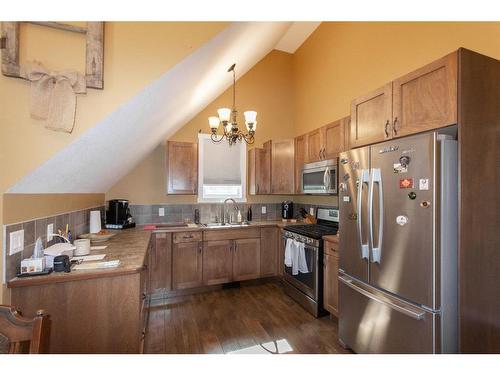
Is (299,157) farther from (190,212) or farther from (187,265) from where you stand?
(187,265)

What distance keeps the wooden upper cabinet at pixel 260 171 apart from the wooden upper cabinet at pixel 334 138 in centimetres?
107

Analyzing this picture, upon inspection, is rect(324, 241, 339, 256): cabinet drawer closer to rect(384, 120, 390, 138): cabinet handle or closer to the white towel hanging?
the white towel hanging

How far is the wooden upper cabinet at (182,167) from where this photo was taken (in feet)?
10.8

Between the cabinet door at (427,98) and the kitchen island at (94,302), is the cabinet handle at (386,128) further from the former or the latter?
the kitchen island at (94,302)


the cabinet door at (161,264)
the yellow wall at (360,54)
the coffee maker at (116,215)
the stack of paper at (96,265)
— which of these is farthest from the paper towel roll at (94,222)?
the yellow wall at (360,54)

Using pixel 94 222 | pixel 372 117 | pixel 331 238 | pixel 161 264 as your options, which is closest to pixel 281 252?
pixel 331 238

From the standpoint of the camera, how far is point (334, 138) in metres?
2.88

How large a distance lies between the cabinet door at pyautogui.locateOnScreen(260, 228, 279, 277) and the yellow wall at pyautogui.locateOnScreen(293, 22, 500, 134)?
193 centimetres

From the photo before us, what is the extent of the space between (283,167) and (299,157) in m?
0.30

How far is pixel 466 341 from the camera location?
1392 millimetres

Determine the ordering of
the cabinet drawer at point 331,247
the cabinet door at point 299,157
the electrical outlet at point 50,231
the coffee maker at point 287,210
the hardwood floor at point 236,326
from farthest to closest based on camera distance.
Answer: the coffee maker at point 287,210 → the cabinet door at point 299,157 → the cabinet drawer at point 331,247 → the hardwood floor at point 236,326 → the electrical outlet at point 50,231

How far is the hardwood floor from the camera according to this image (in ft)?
6.84

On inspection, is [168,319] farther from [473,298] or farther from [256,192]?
[473,298]

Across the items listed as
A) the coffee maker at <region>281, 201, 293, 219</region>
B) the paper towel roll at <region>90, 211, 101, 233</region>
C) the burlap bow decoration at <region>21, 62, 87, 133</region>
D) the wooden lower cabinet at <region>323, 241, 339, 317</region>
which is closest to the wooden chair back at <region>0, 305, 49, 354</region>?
the burlap bow decoration at <region>21, 62, 87, 133</region>
